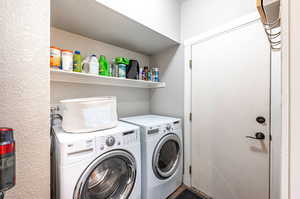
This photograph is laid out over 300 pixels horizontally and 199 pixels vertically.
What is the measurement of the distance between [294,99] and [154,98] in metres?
1.86

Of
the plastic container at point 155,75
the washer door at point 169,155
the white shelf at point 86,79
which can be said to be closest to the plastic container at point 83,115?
the white shelf at point 86,79

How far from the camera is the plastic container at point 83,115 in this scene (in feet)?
3.34

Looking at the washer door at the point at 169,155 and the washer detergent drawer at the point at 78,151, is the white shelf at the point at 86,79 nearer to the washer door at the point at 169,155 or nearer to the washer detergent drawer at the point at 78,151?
the washer detergent drawer at the point at 78,151

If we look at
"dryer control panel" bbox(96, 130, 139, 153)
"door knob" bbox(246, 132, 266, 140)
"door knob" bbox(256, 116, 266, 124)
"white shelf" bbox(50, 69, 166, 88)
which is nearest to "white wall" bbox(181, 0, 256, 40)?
"white shelf" bbox(50, 69, 166, 88)

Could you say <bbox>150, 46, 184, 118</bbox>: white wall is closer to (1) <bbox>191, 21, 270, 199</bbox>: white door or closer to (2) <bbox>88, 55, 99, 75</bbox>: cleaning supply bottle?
(1) <bbox>191, 21, 270, 199</bbox>: white door

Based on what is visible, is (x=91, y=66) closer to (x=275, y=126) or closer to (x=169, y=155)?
(x=169, y=155)

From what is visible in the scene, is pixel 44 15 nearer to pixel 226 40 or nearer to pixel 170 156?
pixel 226 40

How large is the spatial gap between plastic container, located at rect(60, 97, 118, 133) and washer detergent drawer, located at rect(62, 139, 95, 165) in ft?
0.52

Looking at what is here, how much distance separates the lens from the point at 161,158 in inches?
62.2

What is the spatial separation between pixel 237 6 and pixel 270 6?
0.89m

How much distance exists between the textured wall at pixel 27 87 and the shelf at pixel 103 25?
388 mm

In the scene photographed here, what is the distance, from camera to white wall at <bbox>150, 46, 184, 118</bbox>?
1.83 m

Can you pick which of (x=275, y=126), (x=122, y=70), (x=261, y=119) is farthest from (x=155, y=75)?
(x=275, y=126)

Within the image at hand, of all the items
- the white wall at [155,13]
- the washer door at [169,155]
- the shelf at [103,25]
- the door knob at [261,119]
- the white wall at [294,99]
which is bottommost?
the washer door at [169,155]
